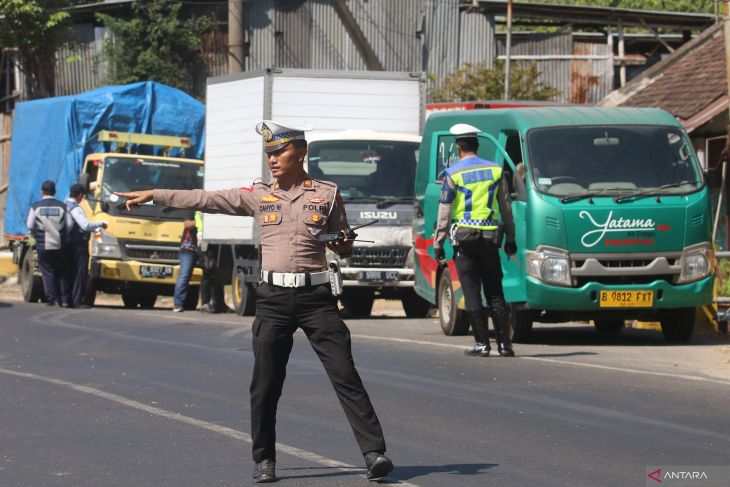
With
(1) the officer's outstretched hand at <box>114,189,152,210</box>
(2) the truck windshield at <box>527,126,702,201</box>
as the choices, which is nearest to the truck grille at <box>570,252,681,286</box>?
(2) the truck windshield at <box>527,126,702,201</box>

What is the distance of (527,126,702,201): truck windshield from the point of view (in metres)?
14.9

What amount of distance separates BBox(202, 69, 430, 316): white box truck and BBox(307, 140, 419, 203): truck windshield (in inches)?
0.5

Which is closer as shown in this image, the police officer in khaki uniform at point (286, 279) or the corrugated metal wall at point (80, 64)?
the police officer in khaki uniform at point (286, 279)

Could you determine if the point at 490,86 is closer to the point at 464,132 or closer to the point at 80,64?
the point at 80,64

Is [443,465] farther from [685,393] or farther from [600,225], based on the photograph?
[600,225]

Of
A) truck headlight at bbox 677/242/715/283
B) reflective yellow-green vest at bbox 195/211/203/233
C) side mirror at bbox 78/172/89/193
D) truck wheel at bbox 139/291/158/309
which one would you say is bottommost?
truck wheel at bbox 139/291/158/309

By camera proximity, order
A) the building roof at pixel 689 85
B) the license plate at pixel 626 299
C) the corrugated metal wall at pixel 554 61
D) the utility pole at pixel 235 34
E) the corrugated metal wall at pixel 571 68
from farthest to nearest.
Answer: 1. the corrugated metal wall at pixel 554 61
2. the corrugated metal wall at pixel 571 68
3. the utility pole at pixel 235 34
4. the building roof at pixel 689 85
5. the license plate at pixel 626 299

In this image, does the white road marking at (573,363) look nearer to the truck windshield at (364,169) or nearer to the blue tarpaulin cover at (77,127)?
the truck windshield at (364,169)

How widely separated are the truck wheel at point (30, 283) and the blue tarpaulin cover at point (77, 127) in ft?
4.30

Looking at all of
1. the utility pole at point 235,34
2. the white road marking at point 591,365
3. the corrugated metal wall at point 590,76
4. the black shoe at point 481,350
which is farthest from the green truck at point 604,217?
the corrugated metal wall at point 590,76

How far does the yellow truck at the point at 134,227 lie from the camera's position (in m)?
23.7

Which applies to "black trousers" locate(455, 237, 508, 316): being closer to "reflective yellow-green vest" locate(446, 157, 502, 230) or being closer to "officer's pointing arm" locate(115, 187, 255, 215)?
"reflective yellow-green vest" locate(446, 157, 502, 230)

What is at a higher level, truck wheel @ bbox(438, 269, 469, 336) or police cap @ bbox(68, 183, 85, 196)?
police cap @ bbox(68, 183, 85, 196)

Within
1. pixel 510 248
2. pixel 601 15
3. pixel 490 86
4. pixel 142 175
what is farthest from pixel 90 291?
pixel 601 15
